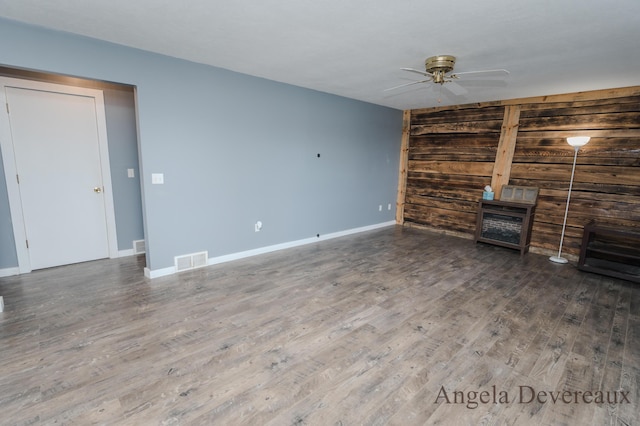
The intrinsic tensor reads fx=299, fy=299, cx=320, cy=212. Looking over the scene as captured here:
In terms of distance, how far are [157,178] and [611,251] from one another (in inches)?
218

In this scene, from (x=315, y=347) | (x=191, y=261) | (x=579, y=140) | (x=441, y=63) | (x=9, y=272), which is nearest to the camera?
(x=315, y=347)

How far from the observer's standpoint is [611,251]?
377cm

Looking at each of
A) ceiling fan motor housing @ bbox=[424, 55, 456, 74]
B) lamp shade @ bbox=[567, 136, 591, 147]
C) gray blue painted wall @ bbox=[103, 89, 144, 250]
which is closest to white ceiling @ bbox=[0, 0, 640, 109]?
ceiling fan motor housing @ bbox=[424, 55, 456, 74]

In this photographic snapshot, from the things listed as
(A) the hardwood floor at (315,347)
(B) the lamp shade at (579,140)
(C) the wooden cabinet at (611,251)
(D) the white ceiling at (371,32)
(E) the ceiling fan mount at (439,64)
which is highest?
(D) the white ceiling at (371,32)

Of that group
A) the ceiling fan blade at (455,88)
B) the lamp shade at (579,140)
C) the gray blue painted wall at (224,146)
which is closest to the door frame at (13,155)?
the gray blue painted wall at (224,146)

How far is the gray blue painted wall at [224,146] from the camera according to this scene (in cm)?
284

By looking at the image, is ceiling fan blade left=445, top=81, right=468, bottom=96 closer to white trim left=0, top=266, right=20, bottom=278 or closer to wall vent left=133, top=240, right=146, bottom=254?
wall vent left=133, top=240, right=146, bottom=254

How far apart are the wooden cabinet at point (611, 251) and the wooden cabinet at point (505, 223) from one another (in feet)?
2.37

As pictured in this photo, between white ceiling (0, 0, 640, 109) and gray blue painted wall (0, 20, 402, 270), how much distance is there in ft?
0.71

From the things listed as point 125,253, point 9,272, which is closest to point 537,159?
point 125,253

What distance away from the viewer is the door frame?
10.1 ft

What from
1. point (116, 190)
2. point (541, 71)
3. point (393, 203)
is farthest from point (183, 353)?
point (393, 203)

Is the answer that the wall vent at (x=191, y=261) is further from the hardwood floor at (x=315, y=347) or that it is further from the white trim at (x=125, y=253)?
the white trim at (x=125, y=253)

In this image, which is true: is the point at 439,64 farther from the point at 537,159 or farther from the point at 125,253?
the point at 125,253
